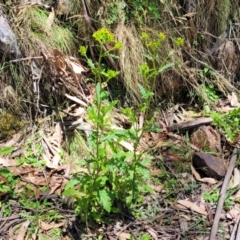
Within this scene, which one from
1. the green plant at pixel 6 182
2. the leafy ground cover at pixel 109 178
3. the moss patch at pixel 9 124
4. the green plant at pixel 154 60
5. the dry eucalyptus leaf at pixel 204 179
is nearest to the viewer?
the green plant at pixel 154 60

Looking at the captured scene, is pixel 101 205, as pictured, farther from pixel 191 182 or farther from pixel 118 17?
pixel 118 17

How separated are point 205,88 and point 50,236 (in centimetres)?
172

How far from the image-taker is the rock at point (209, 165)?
2.72 m

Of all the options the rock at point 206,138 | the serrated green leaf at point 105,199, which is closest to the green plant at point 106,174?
the serrated green leaf at point 105,199

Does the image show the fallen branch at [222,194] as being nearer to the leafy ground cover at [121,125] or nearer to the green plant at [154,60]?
the leafy ground cover at [121,125]

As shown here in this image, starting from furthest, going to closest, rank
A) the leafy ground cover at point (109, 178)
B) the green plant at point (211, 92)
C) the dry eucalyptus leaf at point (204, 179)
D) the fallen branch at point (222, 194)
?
1. the green plant at point (211, 92)
2. the dry eucalyptus leaf at point (204, 179)
3. the fallen branch at point (222, 194)
4. the leafy ground cover at point (109, 178)

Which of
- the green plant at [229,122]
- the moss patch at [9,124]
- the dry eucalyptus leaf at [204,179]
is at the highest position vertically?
the moss patch at [9,124]

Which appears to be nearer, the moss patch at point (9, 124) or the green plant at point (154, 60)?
the green plant at point (154, 60)

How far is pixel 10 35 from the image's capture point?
2.98 m

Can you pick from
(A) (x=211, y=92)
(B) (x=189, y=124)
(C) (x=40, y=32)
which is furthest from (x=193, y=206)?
(C) (x=40, y=32)

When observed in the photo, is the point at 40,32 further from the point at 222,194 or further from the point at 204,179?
the point at 222,194

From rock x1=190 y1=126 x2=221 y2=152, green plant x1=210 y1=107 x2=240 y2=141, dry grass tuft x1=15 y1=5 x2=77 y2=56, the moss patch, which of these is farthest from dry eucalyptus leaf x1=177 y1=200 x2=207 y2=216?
dry grass tuft x1=15 y1=5 x2=77 y2=56

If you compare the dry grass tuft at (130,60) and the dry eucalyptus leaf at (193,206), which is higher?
the dry grass tuft at (130,60)

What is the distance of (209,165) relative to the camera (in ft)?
8.96
